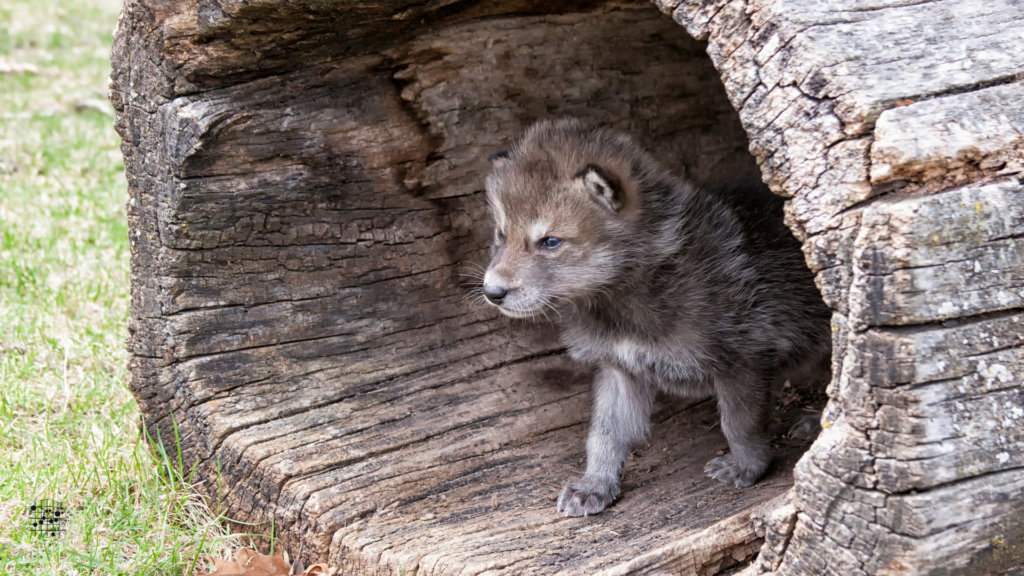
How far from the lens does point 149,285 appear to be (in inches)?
120

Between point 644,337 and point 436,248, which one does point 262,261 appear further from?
point 644,337

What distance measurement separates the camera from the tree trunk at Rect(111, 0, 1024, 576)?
1.92 metres

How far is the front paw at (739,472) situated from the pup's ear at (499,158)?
56.8 inches

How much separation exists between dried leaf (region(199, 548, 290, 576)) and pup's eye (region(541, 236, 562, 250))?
1427 millimetres

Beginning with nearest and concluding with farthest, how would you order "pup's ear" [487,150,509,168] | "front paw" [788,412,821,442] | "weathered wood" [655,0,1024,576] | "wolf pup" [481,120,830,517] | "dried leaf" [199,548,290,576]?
"weathered wood" [655,0,1024,576]
"dried leaf" [199,548,290,576]
"wolf pup" [481,120,830,517]
"pup's ear" [487,150,509,168]
"front paw" [788,412,821,442]

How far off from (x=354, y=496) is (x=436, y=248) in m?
1.22

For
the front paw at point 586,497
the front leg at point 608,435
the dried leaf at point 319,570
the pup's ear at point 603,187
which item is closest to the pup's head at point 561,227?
the pup's ear at point 603,187

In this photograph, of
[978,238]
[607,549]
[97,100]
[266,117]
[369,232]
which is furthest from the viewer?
[97,100]

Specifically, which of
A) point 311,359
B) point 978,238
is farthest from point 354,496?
point 978,238

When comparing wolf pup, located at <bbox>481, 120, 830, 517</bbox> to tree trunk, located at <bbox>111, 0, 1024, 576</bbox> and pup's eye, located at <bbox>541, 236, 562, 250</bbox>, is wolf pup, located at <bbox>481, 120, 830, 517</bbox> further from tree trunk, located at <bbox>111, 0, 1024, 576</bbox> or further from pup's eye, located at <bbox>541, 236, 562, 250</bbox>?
tree trunk, located at <bbox>111, 0, 1024, 576</bbox>

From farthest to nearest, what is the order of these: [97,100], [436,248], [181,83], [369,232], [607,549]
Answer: [97,100] → [436,248] → [369,232] → [181,83] → [607,549]

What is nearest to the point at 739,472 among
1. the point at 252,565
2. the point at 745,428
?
the point at 745,428

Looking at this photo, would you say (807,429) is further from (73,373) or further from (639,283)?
(73,373)

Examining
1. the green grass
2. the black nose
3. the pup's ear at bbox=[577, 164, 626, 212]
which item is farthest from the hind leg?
the green grass
